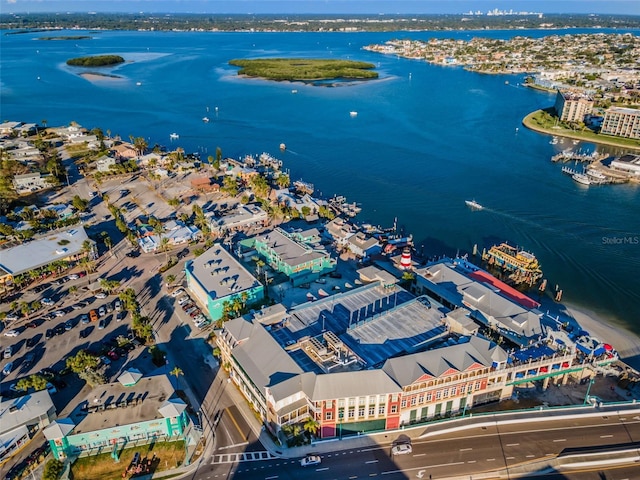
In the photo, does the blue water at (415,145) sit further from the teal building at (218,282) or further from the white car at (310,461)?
the white car at (310,461)

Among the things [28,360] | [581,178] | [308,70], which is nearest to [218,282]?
[28,360]

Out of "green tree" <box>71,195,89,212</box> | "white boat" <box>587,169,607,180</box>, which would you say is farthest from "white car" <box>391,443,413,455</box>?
"white boat" <box>587,169,607,180</box>

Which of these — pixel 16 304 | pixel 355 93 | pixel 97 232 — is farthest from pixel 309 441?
pixel 355 93

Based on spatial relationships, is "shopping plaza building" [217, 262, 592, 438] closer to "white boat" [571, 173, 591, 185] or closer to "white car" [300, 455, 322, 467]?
"white car" [300, 455, 322, 467]

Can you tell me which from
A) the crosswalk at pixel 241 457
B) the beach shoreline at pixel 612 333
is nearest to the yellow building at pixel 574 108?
the beach shoreline at pixel 612 333

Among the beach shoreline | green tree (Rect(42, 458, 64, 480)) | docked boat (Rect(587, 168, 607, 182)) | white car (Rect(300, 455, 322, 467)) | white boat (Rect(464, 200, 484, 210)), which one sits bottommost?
the beach shoreline

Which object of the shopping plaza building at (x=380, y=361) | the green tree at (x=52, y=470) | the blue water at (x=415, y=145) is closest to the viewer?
the green tree at (x=52, y=470)

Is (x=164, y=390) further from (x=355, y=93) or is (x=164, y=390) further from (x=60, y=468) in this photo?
(x=355, y=93)
